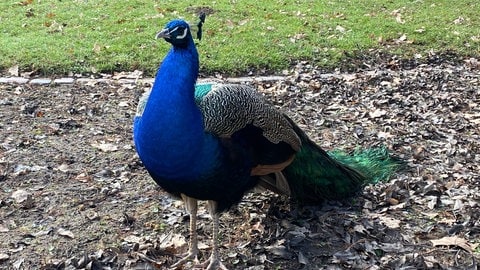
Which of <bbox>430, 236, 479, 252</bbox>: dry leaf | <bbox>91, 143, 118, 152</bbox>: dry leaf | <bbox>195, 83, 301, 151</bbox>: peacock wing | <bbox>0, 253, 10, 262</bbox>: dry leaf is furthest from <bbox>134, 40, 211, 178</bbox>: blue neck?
<bbox>91, 143, 118, 152</bbox>: dry leaf

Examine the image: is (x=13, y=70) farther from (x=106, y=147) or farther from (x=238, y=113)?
(x=238, y=113)

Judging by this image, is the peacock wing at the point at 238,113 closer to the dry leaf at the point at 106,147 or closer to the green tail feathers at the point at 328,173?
the green tail feathers at the point at 328,173

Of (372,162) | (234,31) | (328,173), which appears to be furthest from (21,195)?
(234,31)

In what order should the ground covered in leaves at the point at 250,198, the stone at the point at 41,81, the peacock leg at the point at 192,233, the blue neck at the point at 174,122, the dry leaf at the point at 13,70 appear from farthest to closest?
the dry leaf at the point at 13,70 → the stone at the point at 41,81 → the ground covered in leaves at the point at 250,198 → the peacock leg at the point at 192,233 → the blue neck at the point at 174,122

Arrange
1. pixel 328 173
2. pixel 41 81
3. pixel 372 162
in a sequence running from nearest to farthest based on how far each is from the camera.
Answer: pixel 328 173, pixel 372 162, pixel 41 81

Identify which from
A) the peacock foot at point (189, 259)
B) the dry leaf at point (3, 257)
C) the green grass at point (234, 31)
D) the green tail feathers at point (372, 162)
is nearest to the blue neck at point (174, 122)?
the peacock foot at point (189, 259)

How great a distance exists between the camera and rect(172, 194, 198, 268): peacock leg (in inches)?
121

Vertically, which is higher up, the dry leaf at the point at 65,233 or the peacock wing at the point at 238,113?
the peacock wing at the point at 238,113

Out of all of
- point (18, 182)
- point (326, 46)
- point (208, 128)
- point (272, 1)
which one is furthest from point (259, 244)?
point (272, 1)

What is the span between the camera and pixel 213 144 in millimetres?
2711

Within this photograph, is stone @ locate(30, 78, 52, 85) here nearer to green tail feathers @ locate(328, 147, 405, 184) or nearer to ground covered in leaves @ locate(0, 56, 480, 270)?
ground covered in leaves @ locate(0, 56, 480, 270)

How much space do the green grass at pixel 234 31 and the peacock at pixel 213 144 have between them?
289 cm

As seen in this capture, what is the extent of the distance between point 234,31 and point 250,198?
3916 millimetres

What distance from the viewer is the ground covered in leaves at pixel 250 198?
3209mm
